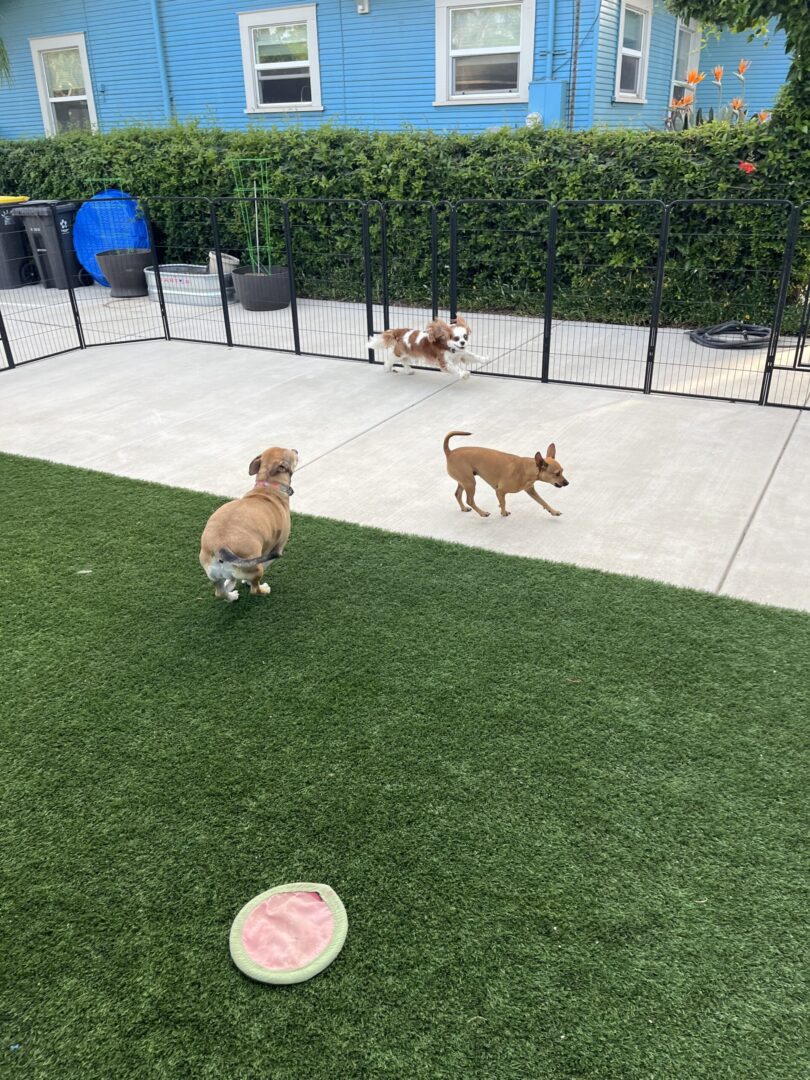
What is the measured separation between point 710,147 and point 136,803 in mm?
8439

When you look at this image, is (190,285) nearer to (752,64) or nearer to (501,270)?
(501,270)

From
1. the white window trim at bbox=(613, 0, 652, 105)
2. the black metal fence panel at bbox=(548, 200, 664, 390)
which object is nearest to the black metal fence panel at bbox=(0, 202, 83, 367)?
the black metal fence panel at bbox=(548, 200, 664, 390)

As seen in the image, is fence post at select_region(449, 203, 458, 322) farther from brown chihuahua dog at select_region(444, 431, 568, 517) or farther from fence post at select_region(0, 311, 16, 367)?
fence post at select_region(0, 311, 16, 367)

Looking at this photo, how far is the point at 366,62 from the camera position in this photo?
1259 centimetres

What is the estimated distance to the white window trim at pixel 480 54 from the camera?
11.3 meters

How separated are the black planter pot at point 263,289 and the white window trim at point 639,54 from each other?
637cm

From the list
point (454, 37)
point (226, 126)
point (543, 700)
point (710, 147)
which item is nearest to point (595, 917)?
point (543, 700)

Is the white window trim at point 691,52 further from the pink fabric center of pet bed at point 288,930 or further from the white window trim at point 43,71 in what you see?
the pink fabric center of pet bed at point 288,930

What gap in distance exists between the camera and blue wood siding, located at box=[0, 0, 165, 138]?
14148 millimetres

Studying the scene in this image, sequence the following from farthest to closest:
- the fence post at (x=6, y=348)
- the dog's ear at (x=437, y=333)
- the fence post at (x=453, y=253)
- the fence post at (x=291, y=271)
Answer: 1. the fence post at (x=6, y=348)
2. the fence post at (x=291, y=271)
3. the dog's ear at (x=437, y=333)
4. the fence post at (x=453, y=253)

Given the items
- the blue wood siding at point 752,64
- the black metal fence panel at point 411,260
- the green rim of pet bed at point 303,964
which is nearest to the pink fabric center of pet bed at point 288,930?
the green rim of pet bed at point 303,964

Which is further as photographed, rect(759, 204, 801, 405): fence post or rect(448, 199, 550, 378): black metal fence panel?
rect(448, 199, 550, 378): black metal fence panel

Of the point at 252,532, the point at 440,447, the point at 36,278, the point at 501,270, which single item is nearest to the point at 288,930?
the point at 252,532

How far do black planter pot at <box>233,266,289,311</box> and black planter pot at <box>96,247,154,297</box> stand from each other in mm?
1540
